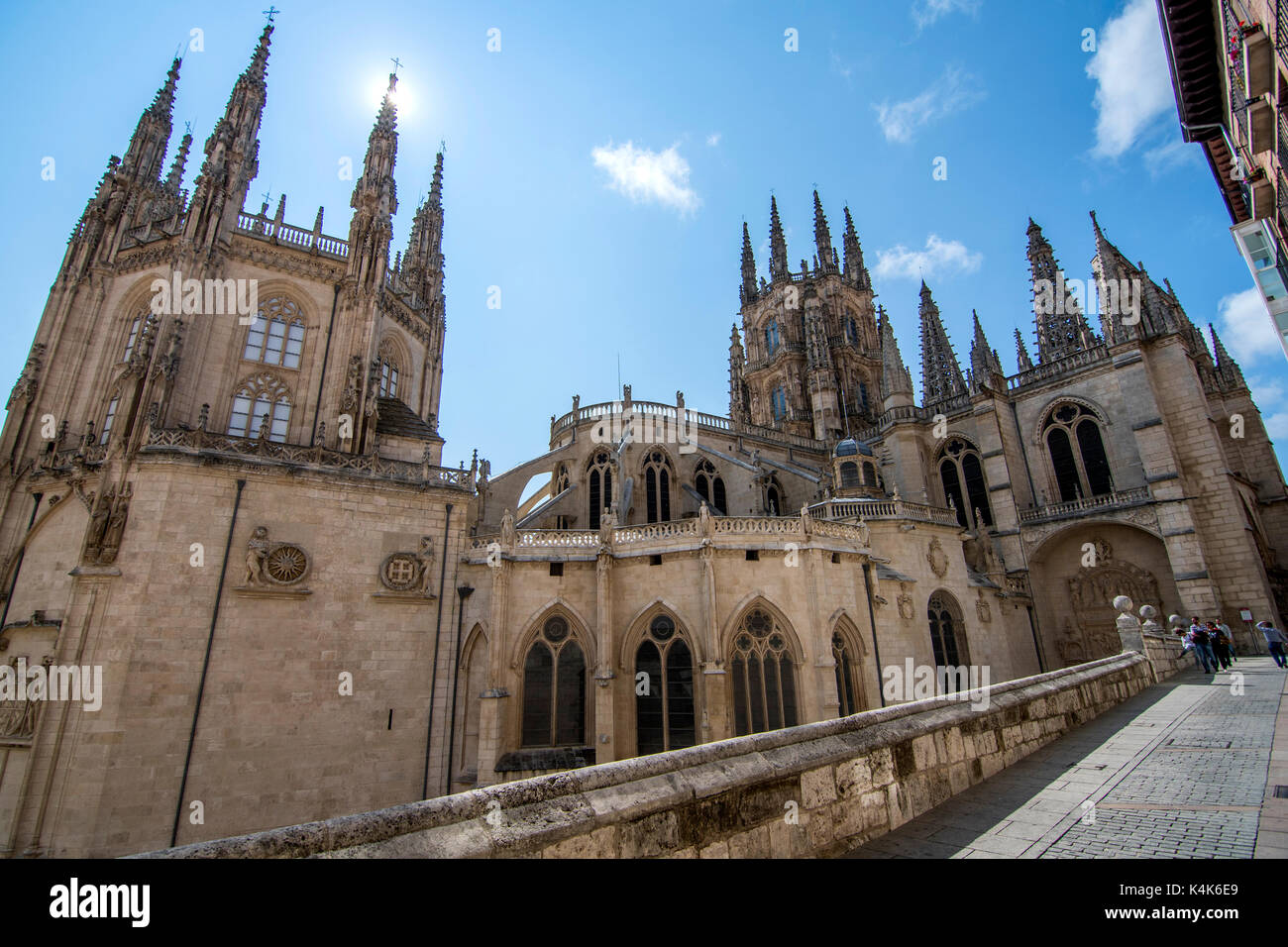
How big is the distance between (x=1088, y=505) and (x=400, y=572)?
2687 cm

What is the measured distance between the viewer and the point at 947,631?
810 inches

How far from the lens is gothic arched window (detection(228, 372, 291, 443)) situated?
57.3 feet

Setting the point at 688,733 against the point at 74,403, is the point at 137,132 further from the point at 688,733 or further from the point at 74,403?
the point at 688,733

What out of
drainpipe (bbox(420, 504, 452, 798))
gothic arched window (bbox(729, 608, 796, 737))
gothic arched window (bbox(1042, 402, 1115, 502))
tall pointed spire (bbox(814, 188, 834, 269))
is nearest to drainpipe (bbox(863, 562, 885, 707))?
gothic arched window (bbox(729, 608, 796, 737))

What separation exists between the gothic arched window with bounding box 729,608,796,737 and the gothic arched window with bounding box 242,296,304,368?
16.4 m

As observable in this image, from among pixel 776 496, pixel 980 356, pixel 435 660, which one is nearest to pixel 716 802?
pixel 435 660

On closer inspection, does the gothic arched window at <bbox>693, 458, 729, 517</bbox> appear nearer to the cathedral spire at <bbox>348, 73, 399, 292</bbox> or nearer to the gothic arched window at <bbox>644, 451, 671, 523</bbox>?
the gothic arched window at <bbox>644, 451, 671, 523</bbox>

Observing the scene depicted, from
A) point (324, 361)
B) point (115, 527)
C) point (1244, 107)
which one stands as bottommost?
point (115, 527)

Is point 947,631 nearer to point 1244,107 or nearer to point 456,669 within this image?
point 1244,107

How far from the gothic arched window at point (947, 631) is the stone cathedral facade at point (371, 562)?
0.26 feet

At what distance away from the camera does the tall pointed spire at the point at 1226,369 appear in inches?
1129

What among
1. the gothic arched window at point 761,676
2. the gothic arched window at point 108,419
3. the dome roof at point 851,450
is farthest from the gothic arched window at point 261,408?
the dome roof at point 851,450
